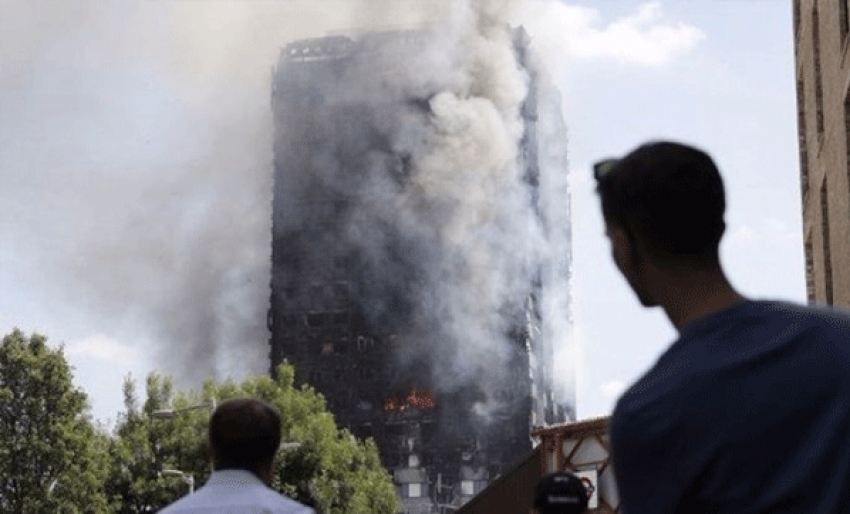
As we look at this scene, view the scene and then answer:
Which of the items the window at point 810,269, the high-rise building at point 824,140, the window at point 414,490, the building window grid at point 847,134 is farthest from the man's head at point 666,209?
the window at point 414,490

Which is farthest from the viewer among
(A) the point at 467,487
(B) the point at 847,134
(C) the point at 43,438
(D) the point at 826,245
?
(A) the point at 467,487

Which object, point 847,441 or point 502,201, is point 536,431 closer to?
point 847,441

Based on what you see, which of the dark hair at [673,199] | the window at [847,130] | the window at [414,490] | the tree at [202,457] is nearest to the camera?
the dark hair at [673,199]

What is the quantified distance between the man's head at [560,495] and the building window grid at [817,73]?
23.4m

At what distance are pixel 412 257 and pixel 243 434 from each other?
125982mm

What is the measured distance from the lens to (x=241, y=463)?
213 inches

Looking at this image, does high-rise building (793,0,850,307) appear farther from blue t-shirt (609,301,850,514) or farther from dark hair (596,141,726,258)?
blue t-shirt (609,301,850,514)

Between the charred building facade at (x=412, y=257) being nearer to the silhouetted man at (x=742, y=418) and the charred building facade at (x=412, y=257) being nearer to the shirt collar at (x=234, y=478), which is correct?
the shirt collar at (x=234, y=478)

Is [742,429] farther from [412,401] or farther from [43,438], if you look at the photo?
[412,401]

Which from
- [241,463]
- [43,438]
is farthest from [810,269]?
[43,438]

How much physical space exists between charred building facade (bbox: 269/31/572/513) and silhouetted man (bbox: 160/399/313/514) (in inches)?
4749

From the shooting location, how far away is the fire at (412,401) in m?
129

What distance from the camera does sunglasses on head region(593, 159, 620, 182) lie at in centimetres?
301

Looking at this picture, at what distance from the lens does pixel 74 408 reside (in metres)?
56.5
